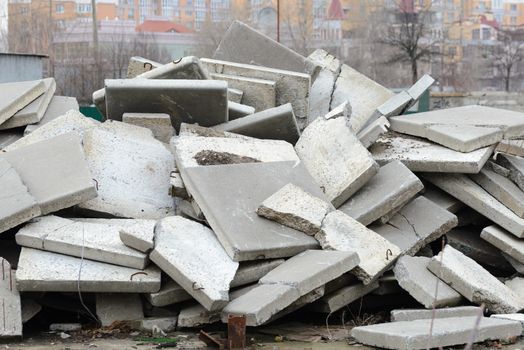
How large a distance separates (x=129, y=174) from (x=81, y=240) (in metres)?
1.21

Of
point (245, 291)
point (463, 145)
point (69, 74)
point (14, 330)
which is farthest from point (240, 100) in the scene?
point (69, 74)

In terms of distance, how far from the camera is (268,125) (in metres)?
7.39

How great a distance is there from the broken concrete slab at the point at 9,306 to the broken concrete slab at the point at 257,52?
430 cm

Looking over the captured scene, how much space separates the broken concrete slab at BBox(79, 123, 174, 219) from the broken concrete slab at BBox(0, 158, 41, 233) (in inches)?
17.3

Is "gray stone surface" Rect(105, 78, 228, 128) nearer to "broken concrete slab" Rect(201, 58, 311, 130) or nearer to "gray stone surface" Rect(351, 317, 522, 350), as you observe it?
"broken concrete slab" Rect(201, 58, 311, 130)

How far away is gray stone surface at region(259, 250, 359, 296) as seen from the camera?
5.41m

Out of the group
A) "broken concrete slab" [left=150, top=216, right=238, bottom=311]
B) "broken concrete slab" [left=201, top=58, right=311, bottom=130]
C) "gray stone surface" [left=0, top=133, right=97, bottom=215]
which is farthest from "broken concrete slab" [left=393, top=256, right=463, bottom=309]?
"broken concrete slab" [left=201, top=58, right=311, bottom=130]

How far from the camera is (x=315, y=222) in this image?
19.9 ft

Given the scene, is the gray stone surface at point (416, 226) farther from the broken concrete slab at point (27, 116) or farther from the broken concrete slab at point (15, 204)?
the broken concrete slab at point (27, 116)

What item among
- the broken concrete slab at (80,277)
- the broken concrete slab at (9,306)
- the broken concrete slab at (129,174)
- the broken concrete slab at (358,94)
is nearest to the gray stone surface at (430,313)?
the broken concrete slab at (80,277)

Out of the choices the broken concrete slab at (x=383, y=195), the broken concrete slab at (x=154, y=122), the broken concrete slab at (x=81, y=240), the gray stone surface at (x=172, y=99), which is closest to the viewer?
the broken concrete slab at (x=81, y=240)

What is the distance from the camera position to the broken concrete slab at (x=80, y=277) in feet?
17.7

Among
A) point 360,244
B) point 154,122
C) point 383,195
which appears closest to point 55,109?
point 154,122

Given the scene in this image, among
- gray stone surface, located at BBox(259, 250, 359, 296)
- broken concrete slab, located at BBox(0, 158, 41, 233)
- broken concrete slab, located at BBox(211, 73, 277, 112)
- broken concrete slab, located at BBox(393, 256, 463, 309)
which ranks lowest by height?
broken concrete slab, located at BBox(393, 256, 463, 309)
